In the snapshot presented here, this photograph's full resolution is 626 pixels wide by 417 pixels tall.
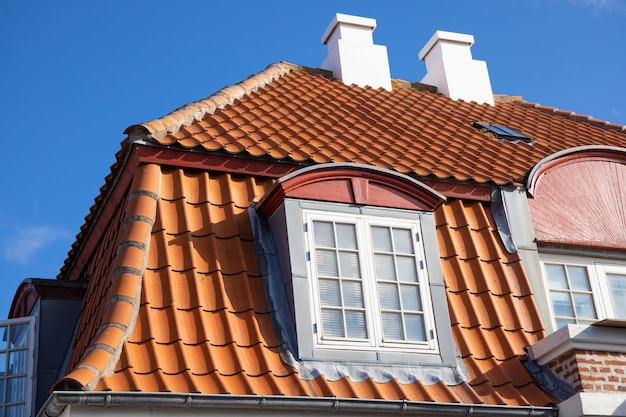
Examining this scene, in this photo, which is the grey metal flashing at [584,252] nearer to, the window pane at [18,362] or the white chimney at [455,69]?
the white chimney at [455,69]

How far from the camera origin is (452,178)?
10.9 m

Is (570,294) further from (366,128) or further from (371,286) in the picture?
(366,128)

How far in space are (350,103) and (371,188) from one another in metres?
3.59

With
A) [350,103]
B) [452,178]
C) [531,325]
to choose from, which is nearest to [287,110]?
[350,103]

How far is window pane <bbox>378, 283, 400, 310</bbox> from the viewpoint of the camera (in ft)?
30.6

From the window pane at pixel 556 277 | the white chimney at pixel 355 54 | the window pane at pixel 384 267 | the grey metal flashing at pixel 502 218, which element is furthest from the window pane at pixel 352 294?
the white chimney at pixel 355 54

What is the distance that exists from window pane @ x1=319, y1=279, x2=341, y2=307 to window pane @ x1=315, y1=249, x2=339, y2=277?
0.27ft

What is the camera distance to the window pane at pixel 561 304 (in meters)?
10.4

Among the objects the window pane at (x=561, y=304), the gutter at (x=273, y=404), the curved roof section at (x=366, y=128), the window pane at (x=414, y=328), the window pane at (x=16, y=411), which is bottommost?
the gutter at (x=273, y=404)

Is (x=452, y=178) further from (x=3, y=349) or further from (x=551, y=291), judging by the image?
(x=3, y=349)

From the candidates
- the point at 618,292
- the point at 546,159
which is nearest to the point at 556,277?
the point at 618,292

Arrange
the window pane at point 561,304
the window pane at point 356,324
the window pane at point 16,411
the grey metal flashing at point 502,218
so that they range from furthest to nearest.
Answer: the grey metal flashing at point 502,218 → the window pane at point 561,304 → the window pane at point 16,411 → the window pane at point 356,324

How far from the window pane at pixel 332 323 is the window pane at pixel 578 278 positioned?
9.56 ft

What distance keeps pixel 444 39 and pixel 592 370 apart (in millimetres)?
8007
